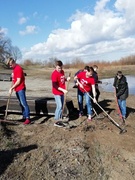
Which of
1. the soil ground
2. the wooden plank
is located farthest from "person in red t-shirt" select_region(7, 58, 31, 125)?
the wooden plank

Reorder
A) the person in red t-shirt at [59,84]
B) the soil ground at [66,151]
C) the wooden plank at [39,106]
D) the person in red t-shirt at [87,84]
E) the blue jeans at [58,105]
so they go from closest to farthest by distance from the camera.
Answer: the soil ground at [66,151] → the person in red t-shirt at [59,84] → the blue jeans at [58,105] → the person in red t-shirt at [87,84] → the wooden plank at [39,106]

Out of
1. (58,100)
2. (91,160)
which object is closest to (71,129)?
(58,100)

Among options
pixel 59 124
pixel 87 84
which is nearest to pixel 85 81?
pixel 87 84

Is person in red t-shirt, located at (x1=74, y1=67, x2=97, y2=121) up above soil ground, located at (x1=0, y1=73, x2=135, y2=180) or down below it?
above

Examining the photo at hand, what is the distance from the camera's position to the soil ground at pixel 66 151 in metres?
5.14

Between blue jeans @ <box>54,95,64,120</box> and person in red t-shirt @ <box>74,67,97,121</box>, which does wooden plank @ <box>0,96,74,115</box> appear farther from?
blue jeans @ <box>54,95,64,120</box>

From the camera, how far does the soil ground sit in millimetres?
5141

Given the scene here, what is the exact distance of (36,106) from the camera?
9125 mm

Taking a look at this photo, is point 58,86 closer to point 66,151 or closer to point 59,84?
point 59,84

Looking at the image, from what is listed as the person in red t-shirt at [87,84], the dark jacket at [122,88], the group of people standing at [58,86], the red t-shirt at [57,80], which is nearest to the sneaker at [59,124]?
the group of people standing at [58,86]

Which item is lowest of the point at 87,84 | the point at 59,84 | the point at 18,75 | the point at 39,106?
the point at 39,106

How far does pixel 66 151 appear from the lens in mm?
6047

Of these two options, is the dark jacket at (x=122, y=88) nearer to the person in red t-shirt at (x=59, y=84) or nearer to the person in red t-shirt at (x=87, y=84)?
the person in red t-shirt at (x=87, y=84)

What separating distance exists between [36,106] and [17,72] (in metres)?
1.69
